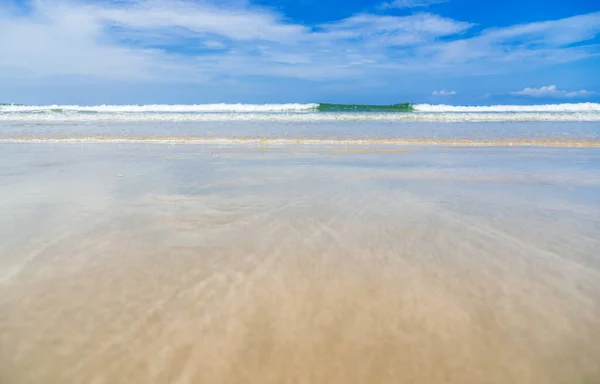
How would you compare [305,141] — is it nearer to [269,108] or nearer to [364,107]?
[269,108]

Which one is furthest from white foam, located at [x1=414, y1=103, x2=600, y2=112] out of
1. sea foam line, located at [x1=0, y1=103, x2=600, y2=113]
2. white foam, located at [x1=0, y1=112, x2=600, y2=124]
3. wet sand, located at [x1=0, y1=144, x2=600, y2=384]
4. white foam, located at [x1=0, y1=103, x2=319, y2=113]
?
wet sand, located at [x1=0, y1=144, x2=600, y2=384]

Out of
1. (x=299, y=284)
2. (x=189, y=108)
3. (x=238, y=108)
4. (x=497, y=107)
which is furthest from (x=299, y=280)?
(x=497, y=107)

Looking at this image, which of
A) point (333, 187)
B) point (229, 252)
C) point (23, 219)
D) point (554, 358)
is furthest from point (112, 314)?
point (333, 187)

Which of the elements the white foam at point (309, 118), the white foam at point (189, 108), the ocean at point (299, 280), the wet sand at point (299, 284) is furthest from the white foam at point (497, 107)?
the wet sand at point (299, 284)

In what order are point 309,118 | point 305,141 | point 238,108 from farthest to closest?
point 238,108 < point 309,118 < point 305,141

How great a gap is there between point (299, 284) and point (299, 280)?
6 centimetres

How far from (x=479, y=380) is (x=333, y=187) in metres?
3.78

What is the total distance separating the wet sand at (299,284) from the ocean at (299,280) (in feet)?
0.04

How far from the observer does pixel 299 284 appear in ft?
8.39

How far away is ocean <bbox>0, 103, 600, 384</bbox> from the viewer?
1.82 meters

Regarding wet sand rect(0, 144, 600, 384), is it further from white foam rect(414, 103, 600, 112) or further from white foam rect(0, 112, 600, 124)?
white foam rect(414, 103, 600, 112)

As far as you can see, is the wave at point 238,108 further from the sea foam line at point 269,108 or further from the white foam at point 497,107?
the white foam at point 497,107

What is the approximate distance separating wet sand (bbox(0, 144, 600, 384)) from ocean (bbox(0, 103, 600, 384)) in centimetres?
1

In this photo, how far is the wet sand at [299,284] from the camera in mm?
1816
